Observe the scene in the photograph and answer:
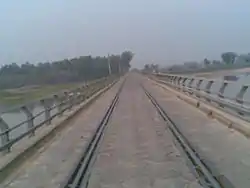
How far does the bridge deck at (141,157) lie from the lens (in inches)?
359

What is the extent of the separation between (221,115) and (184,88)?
1504 centimetres

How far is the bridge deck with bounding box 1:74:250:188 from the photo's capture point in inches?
359

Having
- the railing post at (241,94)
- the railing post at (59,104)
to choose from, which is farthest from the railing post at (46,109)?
the railing post at (241,94)

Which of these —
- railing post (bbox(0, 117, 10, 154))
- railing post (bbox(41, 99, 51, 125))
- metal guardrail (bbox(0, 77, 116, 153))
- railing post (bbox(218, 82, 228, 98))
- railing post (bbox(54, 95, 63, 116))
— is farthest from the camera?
railing post (bbox(54, 95, 63, 116))

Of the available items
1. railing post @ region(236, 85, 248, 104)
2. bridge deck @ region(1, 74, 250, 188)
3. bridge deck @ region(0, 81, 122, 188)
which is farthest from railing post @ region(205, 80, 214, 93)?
bridge deck @ region(0, 81, 122, 188)

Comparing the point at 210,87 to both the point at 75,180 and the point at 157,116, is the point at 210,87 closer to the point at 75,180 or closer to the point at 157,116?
the point at 157,116

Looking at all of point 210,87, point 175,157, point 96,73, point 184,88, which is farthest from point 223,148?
point 96,73

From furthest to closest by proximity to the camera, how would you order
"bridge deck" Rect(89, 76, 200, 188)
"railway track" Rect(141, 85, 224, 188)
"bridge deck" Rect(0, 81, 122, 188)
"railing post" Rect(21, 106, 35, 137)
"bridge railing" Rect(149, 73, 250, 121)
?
"bridge railing" Rect(149, 73, 250, 121) → "railing post" Rect(21, 106, 35, 137) → "bridge deck" Rect(0, 81, 122, 188) → "bridge deck" Rect(89, 76, 200, 188) → "railway track" Rect(141, 85, 224, 188)

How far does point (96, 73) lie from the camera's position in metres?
154

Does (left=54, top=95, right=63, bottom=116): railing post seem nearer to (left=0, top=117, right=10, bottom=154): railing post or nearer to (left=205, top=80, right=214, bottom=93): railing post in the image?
(left=205, top=80, right=214, bottom=93): railing post

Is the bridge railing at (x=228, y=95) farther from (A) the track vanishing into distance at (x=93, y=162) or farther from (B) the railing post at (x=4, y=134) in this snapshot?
(B) the railing post at (x=4, y=134)

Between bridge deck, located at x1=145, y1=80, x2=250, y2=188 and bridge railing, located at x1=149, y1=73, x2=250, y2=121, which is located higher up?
bridge railing, located at x1=149, y1=73, x2=250, y2=121

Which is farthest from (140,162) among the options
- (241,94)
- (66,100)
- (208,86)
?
(66,100)

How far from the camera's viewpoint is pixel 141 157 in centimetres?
A: 1139
